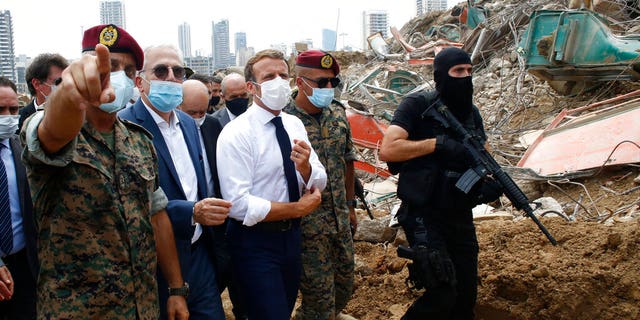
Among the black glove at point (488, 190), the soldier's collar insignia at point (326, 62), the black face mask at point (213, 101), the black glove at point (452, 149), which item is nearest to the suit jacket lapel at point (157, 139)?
the soldier's collar insignia at point (326, 62)

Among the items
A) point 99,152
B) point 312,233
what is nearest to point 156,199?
point 99,152

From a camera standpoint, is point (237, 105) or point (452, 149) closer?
point (452, 149)

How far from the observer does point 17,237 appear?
269cm

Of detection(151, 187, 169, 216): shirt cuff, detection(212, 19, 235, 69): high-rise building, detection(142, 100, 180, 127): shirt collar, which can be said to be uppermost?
detection(142, 100, 180, 127): shirt collar

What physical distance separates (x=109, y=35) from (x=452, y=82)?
1.90 m

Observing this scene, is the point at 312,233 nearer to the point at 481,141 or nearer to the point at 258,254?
the point at 258,254

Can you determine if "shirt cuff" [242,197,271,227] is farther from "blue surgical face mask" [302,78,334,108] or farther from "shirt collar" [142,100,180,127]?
"blue surgical face mask" [302,78,334,108]

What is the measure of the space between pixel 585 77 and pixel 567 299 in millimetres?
5164

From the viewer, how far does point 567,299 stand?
3.43m

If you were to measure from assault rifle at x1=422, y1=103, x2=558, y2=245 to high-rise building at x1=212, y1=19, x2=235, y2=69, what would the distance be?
47740 mm

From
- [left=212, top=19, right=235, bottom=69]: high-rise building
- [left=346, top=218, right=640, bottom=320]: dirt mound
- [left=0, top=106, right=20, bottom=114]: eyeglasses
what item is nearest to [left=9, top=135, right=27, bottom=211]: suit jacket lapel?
[left=0, top=106, right=20, bottom=114]: eyeglasses

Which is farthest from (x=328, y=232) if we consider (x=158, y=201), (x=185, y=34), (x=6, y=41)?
(x=185, y=34)

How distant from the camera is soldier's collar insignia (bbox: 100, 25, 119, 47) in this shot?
2213 millimetres

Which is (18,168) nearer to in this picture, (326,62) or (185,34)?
(326,62)
